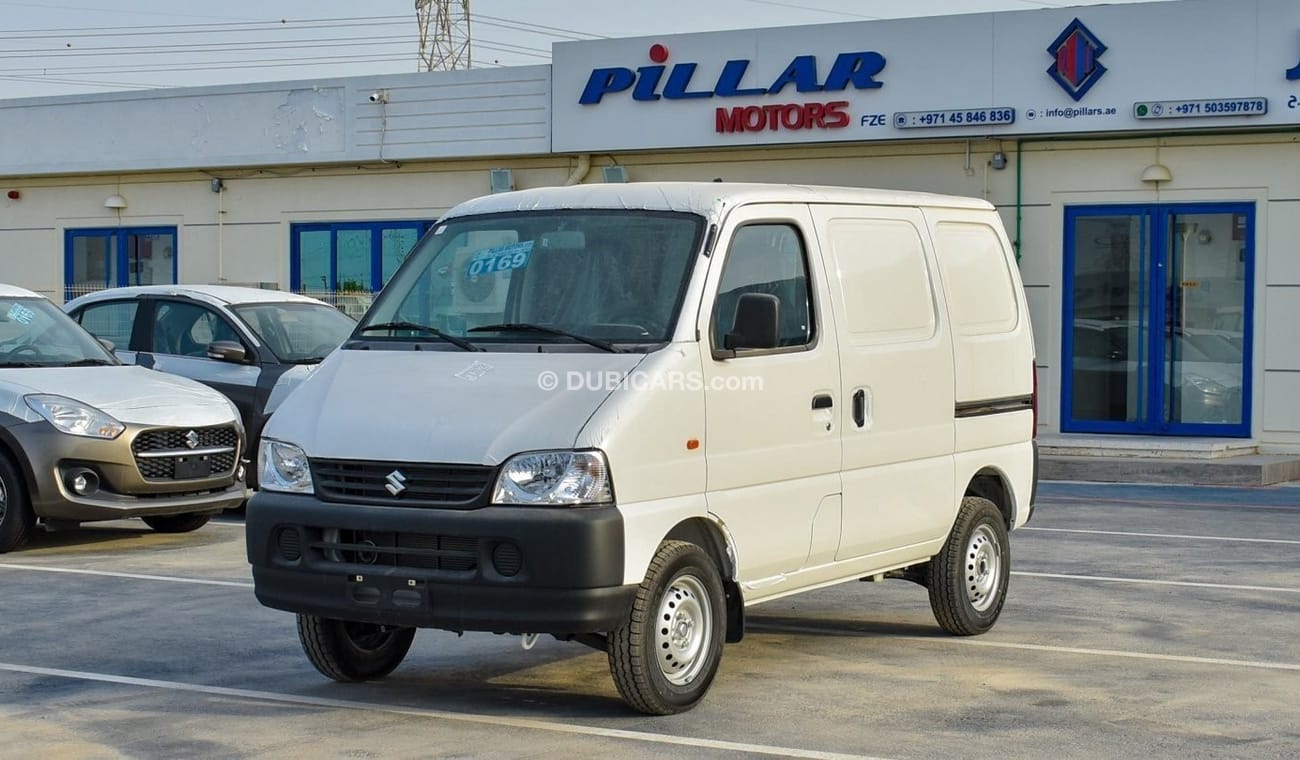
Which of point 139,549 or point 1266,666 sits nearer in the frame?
point 1266,666

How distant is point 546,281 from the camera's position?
7.65 meters

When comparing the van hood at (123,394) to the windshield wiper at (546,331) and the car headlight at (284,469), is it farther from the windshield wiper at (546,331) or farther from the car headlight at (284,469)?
the windshield wiper at (546,331)

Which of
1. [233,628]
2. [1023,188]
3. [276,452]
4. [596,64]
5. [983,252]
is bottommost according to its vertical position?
[233,628]

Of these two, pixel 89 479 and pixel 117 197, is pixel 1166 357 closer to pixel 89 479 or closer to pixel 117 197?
pixel 89 479

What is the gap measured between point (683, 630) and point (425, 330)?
1.67 metres

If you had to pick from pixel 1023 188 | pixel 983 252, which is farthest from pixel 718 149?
pixel 983 252

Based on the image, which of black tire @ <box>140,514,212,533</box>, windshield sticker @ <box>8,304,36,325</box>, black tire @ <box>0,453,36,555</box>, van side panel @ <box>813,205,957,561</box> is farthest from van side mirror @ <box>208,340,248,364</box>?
van side panel @ <box>813,205,957,561</box>

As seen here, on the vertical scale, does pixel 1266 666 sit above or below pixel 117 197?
below

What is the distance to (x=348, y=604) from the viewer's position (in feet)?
22.9

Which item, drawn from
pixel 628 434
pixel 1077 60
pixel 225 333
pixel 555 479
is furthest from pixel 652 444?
pixel 1077 60

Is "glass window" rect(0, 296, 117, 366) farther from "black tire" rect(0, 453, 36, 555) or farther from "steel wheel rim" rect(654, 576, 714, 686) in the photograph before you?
"steel wheel rim" rect(654, 576, 714, 686)

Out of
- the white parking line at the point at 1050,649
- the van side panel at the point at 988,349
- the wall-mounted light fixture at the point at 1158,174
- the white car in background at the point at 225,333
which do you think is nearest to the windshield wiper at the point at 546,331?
the van side panel at the point at 988,349

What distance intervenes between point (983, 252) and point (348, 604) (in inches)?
163

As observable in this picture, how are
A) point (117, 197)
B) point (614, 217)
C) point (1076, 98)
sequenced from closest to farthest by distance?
point (614, 217) < point (1076, 98) < point (117, 197)
